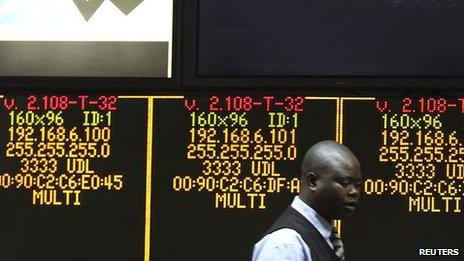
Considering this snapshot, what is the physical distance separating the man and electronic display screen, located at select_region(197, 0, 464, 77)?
6.42 ft

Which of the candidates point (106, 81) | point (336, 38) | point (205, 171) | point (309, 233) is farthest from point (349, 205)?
point (106, 81)

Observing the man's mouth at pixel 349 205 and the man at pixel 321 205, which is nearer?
the man at pixel 321 205

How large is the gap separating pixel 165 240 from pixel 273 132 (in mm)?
701

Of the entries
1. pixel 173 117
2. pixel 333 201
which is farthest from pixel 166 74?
pixel 333 201

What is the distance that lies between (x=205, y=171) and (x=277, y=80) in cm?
54

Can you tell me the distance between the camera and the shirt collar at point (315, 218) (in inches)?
126

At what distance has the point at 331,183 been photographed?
127 inches

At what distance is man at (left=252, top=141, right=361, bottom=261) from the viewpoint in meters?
3.10

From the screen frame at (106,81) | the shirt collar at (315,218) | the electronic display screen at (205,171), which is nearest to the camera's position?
the shirt collar at (315,218)

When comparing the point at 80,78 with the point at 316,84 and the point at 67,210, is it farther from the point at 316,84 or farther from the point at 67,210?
the point at 316,84

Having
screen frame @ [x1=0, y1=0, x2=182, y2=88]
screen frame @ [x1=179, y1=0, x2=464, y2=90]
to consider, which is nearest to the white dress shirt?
screen frame @ [x1=179, y1=0, x2=464, y2=90]

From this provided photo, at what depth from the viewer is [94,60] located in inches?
213

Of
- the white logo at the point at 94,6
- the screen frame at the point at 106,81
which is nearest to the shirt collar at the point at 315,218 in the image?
the screen frame at the point at 106,81

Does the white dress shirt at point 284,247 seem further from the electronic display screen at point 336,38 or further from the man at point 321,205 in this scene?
the electronic display screen at point 336,38
